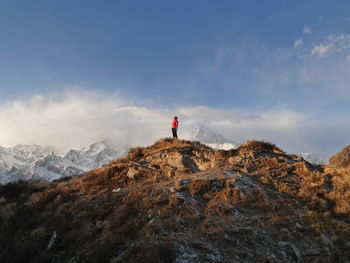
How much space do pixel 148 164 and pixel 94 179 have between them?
3.74m

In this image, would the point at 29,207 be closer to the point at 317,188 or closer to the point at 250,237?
the point at 250,237

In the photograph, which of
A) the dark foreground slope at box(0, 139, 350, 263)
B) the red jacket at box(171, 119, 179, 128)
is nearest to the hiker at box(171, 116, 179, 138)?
the red jacket at box(171, 119, 179, 128)

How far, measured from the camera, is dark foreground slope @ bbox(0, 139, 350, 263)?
6914mm

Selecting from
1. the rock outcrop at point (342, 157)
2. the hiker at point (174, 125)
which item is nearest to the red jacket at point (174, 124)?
the hiker at point (174, 125)

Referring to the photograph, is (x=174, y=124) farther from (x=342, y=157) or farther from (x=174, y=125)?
(x=342, y=157)

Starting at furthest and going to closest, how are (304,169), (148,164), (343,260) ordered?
(148,164) → (304,169) → (343,260)

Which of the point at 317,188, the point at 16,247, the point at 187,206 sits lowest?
the point at 16,247

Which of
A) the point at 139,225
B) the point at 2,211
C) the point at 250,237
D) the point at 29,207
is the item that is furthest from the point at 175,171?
the point at 2,211

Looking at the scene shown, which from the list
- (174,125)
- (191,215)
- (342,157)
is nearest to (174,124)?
(174,125)

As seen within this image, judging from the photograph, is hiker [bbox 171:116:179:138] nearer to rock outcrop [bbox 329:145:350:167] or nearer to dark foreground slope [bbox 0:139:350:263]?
dark foreground slope [bbox 0:139:350:263]

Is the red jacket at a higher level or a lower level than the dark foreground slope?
higher

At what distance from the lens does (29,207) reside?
39.1 feet

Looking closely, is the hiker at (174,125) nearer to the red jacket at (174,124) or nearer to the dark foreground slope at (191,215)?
the red jacket at (174,124)

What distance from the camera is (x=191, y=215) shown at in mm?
8758
